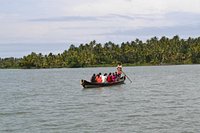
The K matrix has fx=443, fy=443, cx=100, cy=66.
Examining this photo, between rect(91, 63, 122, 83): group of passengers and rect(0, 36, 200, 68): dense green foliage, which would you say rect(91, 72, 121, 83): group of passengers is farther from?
rect(0, 36, 200, 68): dense green foliage

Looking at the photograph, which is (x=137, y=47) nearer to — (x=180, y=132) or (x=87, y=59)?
(x=87, y=59)

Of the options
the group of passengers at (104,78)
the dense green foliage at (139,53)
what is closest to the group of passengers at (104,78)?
the group of passengers at (104,78)

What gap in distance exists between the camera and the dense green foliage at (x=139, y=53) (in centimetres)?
15912

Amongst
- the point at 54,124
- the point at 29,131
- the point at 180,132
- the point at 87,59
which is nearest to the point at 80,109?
the point at 54,124

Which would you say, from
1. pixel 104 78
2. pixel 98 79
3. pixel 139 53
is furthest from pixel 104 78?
pixel 139 53

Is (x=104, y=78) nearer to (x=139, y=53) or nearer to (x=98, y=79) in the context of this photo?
(x=98, y=79)

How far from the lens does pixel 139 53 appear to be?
16038cm

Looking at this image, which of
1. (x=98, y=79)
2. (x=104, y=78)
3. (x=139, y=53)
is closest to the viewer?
(x=98, y=79)

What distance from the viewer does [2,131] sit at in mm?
21406

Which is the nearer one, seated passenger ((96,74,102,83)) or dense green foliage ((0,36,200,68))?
seated passenger ((96,74,102,83))

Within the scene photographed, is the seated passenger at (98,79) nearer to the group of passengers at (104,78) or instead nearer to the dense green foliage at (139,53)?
the group of passengers at (104,78)

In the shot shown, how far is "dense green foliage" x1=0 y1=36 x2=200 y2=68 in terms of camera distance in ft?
522

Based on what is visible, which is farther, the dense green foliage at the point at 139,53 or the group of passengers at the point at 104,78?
the dense green foliage at the point at 139,53

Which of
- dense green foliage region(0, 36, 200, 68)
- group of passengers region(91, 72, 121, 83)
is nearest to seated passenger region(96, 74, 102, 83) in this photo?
group of passengers region(91, 72, 121, 83)
